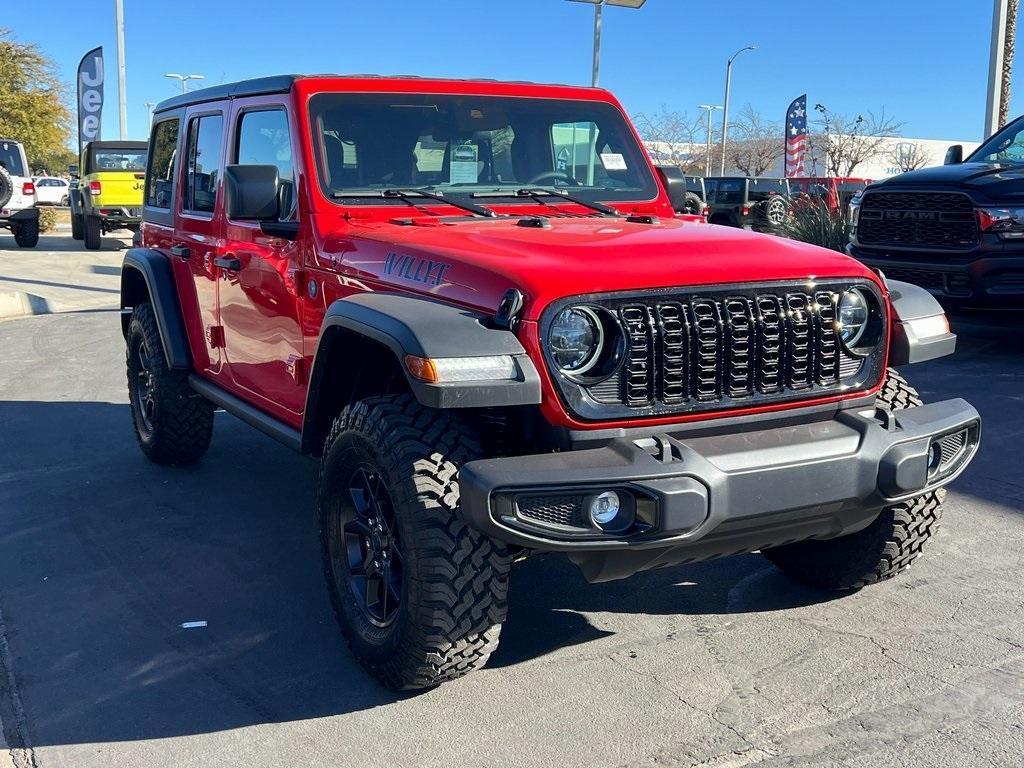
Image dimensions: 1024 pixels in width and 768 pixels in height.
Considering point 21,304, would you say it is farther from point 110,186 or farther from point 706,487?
point 706,487

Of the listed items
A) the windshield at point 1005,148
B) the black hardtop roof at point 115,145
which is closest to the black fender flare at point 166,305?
the windshield at point 1005,148

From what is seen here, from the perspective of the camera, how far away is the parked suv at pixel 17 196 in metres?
19.8

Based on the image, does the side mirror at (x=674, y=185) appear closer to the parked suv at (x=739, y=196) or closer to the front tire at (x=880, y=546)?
the front tire at (x=880, y=546)

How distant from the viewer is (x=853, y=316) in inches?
137

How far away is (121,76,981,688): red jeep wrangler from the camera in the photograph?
296 centimetres

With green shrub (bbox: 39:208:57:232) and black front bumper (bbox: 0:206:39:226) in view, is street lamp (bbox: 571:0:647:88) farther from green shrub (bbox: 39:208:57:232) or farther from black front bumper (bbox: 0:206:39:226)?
green shrub (bbox: 39:208:57:232)

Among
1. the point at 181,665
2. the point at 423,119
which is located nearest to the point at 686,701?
the point at 181,665

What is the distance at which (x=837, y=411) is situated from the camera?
344 cm

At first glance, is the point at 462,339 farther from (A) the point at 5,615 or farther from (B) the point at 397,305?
(A) the point at 5,615

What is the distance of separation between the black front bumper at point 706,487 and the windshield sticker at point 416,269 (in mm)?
747

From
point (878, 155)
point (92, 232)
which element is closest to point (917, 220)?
point (92, 232)

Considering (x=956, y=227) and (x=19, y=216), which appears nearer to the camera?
(x=956, y=227)

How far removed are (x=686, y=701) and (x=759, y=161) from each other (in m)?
52.3

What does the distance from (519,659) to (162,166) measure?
3.72 m
